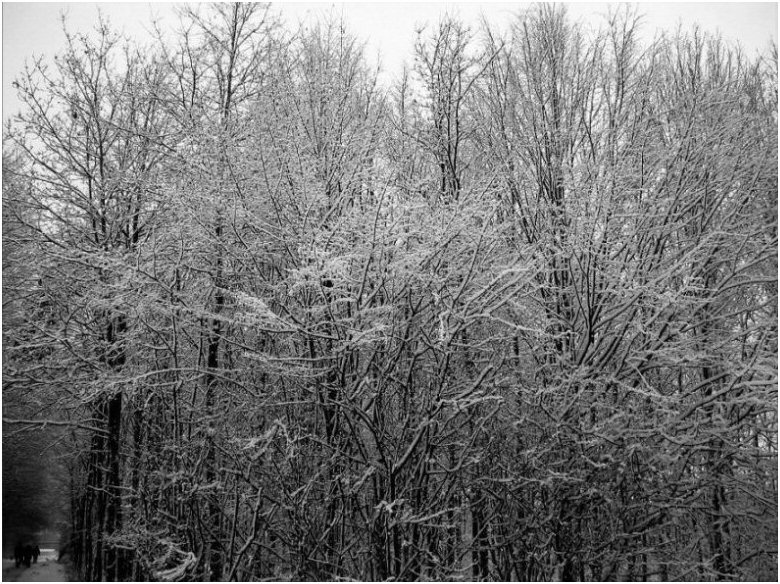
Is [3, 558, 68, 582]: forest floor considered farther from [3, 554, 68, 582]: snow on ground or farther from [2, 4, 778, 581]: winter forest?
[2, 4, 778, 581]: winter forest

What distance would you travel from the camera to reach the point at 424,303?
4.69 m

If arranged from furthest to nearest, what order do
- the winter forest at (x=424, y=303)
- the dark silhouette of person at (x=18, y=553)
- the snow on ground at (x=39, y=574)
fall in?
the dark silhouette of person at (x=18, y=553) → the snow on ground at (x=39, y=574) → the winter forest at (x=424, y=303)

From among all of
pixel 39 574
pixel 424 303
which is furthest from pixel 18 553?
pixel 424 303

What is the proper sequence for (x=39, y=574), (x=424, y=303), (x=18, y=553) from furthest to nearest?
(x=39, y=574) < (x=18, y=553) < (x=424, y=303)

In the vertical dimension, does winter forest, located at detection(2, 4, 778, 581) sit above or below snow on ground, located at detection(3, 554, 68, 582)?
above

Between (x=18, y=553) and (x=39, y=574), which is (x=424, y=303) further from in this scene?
(x=39, y=574)

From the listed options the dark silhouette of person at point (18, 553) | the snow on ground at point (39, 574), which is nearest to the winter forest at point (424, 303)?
the snow on ground at point (39, 574)

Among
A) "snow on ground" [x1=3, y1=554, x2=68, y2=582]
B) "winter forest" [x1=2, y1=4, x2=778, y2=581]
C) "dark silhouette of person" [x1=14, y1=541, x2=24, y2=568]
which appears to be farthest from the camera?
"dark silhouette of person" [x1=14, y1=541, x2=24, y2=568]

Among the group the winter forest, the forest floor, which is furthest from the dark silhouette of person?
the winter forest

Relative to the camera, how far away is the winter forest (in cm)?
424

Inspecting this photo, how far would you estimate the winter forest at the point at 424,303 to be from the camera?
4.24 m

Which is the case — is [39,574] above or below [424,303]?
below

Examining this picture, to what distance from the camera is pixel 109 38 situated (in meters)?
7.82

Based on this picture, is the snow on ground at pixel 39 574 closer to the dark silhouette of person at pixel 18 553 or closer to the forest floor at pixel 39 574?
the forest floor at pixel 39 574
